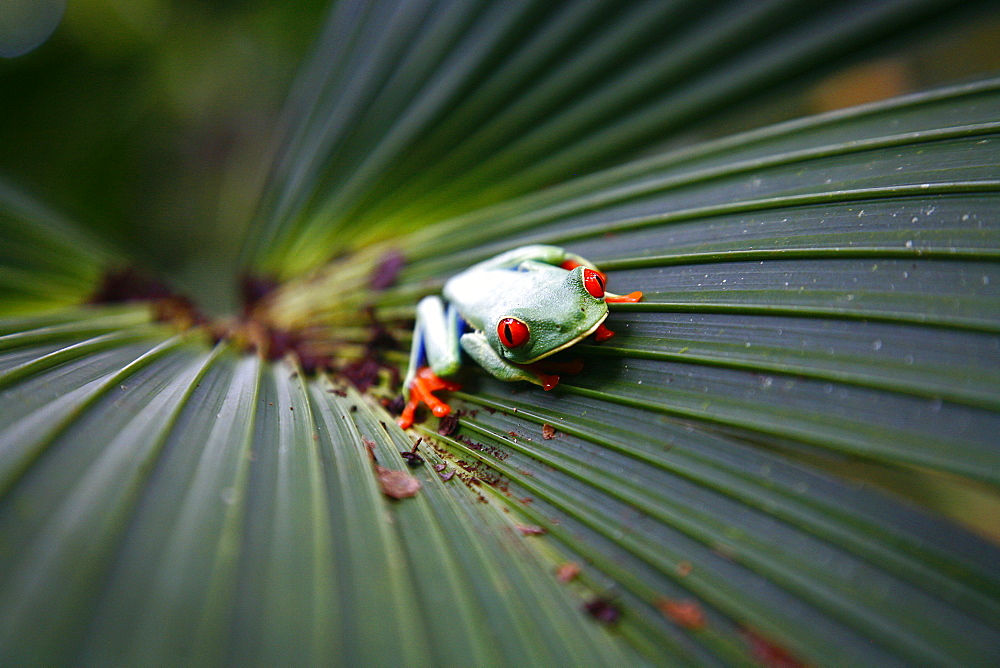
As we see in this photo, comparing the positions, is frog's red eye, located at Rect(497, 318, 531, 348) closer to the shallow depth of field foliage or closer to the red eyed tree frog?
the red eyed tree frog

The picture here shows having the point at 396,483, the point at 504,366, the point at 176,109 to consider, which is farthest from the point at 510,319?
the point at 176,109

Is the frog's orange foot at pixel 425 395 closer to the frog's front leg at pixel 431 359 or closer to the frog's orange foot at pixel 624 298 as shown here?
the frog's front leg at pixel 431 359

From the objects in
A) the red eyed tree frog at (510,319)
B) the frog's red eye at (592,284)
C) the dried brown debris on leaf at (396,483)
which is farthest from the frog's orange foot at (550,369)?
the dried brown debris on leaf at (396,483)

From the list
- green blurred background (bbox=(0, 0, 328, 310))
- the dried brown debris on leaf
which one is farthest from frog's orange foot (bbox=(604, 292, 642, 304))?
green blurred background (bbox=(0, 0, 328, 310))

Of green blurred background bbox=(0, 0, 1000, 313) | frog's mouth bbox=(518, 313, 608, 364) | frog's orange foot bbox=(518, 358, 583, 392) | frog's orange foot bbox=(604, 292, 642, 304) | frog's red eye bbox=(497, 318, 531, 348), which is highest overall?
green blurred background bbox=(0, 0, 1000, 313)

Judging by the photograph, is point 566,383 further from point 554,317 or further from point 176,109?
point 176,109

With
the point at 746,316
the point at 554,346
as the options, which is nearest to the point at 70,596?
the point at 554,346

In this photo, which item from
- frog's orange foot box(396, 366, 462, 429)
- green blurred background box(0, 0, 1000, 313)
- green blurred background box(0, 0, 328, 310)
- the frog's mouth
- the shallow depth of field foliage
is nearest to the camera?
the shallow depth of field foliage
